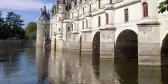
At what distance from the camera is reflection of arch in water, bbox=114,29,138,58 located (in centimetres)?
2950

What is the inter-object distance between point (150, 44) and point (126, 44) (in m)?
8.77

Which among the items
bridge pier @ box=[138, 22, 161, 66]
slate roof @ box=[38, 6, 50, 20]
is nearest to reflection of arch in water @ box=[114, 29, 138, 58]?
bridge pier @ box=[138, 22, 161, 66]

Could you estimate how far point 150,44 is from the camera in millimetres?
21500

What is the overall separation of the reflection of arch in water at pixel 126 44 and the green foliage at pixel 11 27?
224 ft

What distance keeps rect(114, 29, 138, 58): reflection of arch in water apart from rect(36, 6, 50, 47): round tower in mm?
54860

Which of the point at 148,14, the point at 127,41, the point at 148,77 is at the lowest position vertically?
the point at 148,77

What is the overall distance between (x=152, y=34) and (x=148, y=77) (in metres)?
5.68

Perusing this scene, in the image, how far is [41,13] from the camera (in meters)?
84.8

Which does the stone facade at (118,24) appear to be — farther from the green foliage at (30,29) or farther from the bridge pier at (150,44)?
the green foliage at (30,29)

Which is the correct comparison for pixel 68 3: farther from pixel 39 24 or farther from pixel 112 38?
pixel 112 38

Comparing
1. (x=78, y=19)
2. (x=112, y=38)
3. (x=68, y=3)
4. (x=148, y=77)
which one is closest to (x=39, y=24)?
(x=68, y=3)

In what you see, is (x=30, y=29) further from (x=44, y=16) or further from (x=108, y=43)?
(x=108, y=43)

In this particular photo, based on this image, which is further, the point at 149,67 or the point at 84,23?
the point at 84,23

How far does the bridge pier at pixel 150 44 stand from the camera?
21.1 metres
